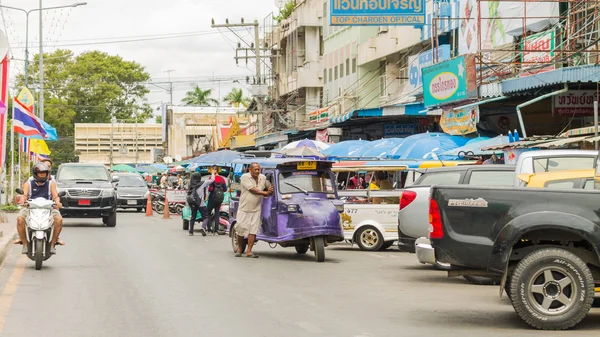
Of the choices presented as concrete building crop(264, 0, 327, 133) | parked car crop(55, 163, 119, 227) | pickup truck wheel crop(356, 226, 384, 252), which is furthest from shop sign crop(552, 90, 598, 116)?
concrete building crop(264, 0, 327, 133)

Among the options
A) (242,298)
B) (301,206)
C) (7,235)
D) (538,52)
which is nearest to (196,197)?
(7,235)

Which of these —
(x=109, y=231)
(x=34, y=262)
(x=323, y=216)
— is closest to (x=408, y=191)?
(x=323, y=216)

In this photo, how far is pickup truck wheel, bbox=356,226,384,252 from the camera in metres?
21.3

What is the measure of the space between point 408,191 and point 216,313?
5568mm

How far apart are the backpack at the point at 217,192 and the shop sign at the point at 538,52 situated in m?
8.28

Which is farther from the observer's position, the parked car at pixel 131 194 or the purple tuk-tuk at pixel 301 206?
the parked car at pixel 131 194

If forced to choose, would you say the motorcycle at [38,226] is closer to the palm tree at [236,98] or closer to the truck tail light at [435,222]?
the truck tail light at [435,222]

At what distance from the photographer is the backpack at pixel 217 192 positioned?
26609 mm

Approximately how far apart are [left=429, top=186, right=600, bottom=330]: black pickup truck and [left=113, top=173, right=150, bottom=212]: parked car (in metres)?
34.9

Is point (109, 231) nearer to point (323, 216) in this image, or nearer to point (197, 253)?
point (197, 253)

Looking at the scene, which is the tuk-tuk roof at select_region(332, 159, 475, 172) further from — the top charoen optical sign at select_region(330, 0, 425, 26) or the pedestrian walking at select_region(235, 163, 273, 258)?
the top charoen optical sign at select_region(330, 0, 425, 26)

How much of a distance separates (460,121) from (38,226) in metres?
15.6

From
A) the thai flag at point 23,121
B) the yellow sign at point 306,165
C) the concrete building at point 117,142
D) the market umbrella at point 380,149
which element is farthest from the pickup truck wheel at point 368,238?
the concrete building at point 117,142

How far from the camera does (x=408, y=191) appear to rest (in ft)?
53.0
